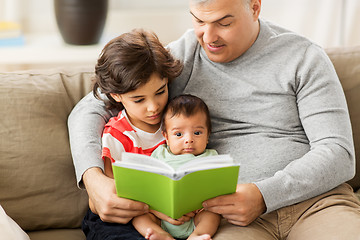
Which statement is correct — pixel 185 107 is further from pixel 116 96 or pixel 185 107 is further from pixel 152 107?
pixel 116 96

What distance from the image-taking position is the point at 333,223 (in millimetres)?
1623

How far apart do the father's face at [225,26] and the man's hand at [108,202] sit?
0.61m

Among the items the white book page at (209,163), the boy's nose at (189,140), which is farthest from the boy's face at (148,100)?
the white book page at (209,163)

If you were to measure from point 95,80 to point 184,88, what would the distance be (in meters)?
0.35

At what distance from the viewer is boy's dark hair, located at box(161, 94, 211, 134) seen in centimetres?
178

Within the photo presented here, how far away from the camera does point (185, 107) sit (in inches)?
70.6

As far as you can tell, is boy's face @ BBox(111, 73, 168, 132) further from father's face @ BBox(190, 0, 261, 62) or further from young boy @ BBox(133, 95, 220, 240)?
father's face @ BBox(190, 0, 261, 62)

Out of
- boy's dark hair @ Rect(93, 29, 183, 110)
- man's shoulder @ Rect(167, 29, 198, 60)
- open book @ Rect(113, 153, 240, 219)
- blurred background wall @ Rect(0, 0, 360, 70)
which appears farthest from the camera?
blurred background wall @ Rect(0, 0, 360, 70)

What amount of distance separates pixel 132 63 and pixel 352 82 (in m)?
0.94

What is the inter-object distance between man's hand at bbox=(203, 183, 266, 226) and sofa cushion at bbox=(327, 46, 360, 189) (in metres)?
0.67

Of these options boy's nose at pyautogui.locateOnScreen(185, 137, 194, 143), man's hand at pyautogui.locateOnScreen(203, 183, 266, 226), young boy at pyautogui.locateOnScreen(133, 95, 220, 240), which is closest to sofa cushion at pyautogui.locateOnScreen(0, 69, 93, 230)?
young boy at pyautogui.locateOnScreen(133, 95, 220, 240)

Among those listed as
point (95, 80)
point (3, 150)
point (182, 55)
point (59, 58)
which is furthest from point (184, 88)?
point (59, 58)

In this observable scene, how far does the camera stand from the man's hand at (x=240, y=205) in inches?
62.0

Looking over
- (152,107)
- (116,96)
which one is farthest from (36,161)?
(152,107)
